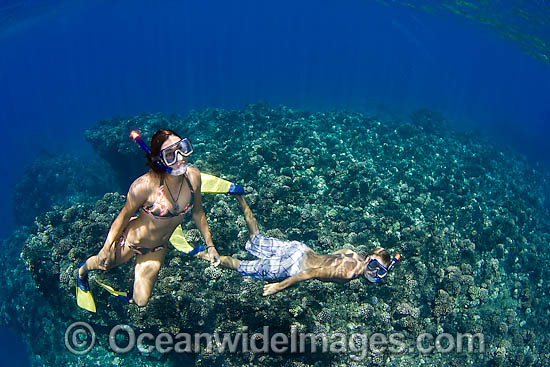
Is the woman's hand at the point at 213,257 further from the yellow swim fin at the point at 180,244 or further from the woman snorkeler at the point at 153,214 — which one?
the yellow swim fin at the point at 180,244

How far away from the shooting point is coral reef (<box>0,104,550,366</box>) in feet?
19.2

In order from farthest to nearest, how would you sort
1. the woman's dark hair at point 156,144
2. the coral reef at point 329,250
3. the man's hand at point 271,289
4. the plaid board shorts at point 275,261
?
1. the coral reef at point 329,250
2. the plaid board shorts at point 275,261
3. the man's hand at point 271,289
4. the woman's dark hair at point 156,144

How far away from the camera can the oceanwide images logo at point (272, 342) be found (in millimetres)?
5324

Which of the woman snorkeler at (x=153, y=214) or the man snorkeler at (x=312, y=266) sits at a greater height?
the woman snorkeler at (x=153, y=214)

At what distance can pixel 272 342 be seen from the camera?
17.5ft

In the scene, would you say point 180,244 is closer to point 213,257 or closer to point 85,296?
point 213,257

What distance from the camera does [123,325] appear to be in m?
6.33

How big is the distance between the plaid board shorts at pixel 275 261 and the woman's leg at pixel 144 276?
1532mm

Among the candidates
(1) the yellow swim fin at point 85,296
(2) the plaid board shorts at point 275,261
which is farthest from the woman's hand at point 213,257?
(1) the yellow swim fin at point 85,296

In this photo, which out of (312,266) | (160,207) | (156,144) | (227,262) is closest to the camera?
(156,144)

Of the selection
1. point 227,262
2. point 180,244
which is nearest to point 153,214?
point 180,244

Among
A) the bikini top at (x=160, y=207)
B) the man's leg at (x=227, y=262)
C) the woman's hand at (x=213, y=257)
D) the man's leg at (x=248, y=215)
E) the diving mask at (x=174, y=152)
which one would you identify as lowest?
the man's leg at (x=227, y=262)

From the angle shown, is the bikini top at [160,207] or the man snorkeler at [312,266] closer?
the bikini top at [160,207]

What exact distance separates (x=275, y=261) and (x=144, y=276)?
7.46 ft
